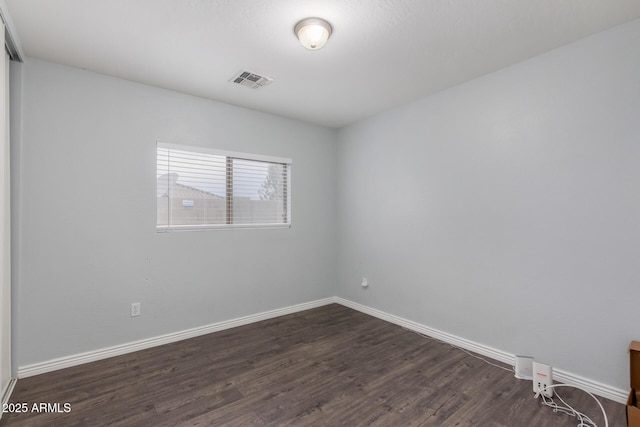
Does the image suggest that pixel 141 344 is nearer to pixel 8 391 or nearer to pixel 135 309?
pixel 135 309

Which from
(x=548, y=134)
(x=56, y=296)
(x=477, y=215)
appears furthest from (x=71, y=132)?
(x=548, y=134)

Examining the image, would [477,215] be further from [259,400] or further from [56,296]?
[56,296]

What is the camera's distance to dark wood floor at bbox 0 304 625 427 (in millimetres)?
1913

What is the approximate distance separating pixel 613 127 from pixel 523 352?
1.83m

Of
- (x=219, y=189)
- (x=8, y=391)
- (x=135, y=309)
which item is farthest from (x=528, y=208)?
(x=8, y=391)

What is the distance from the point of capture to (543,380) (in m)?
2.13

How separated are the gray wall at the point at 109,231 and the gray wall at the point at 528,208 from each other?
1.79 m

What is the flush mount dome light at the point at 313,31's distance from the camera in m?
1.96

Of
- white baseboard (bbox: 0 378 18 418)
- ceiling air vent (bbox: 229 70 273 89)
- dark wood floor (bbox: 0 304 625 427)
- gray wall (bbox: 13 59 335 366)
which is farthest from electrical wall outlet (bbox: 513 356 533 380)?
white baseboard (bbox: 0 378 18 418)

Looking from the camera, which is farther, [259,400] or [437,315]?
[437,315]

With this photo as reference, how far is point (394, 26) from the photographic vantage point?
203cm

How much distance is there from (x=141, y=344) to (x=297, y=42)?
9.81 ft

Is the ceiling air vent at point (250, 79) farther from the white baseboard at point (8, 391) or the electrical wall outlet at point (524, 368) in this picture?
the electrical wall outlet at point (524, 368)

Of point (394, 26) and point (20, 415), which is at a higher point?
point (394, 26)
